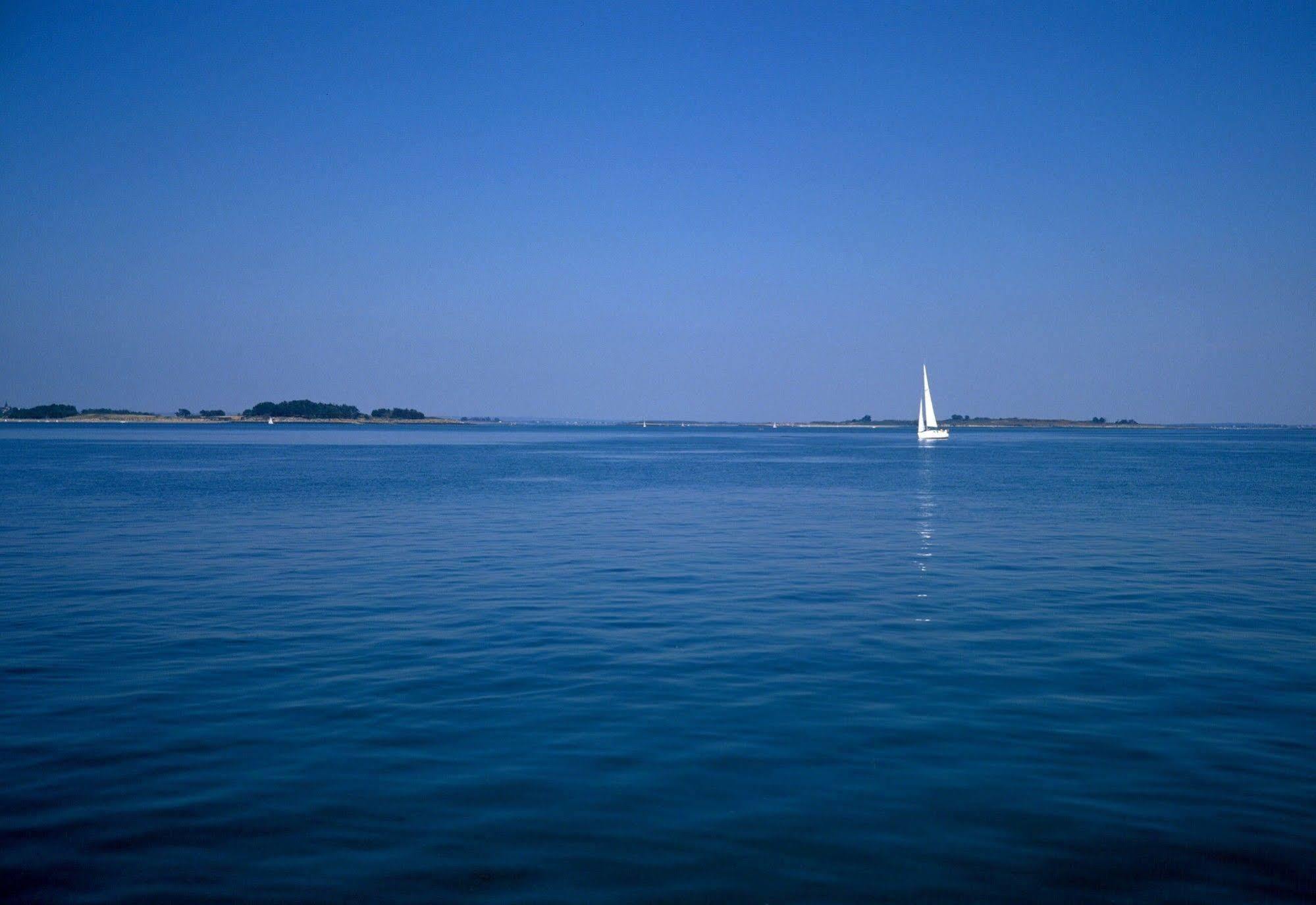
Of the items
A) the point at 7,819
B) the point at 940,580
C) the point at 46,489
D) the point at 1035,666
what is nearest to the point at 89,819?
the point at 7,819

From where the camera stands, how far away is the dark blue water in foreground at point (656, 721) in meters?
8.55

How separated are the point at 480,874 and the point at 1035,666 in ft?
34.6

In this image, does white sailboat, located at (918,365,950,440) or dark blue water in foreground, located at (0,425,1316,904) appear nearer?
dark blue water in foreground, located at (0,425,1316,904)

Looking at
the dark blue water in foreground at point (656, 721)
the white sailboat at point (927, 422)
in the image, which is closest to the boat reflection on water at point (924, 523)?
the dark blue water in foreground at point (656, 721)

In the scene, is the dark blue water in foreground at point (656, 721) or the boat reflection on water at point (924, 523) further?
the boat reflection on water at point (924, 523)

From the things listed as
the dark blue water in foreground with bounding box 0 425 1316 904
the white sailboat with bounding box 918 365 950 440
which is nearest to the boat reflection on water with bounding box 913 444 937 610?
the dark blue water in foreground with bounding box 0 425 1316 904

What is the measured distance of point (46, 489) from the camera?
52625 millimetres

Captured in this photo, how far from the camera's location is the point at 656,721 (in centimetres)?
1255

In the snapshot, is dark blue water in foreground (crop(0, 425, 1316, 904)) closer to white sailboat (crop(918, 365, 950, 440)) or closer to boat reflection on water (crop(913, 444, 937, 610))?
boat reflection on water (crop(913, 444, 937, 610))

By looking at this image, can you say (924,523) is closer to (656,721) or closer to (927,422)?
(656,721)

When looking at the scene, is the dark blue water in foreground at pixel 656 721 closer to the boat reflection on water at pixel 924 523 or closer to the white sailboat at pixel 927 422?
the boat reflection on water at pixel 924 523

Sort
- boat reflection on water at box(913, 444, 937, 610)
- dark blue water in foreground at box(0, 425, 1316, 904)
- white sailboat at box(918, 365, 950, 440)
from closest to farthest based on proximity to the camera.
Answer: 1. dark blue water in foreground at box(0, 425, 1316, 904)
2. boat reflection on water at box(913, 444, 937, 610)
3. white sailboat at box(918, 365, 950, 440)

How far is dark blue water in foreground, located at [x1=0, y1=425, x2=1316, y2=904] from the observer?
28.0ft

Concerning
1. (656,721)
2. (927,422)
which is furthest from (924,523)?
(927,422)
